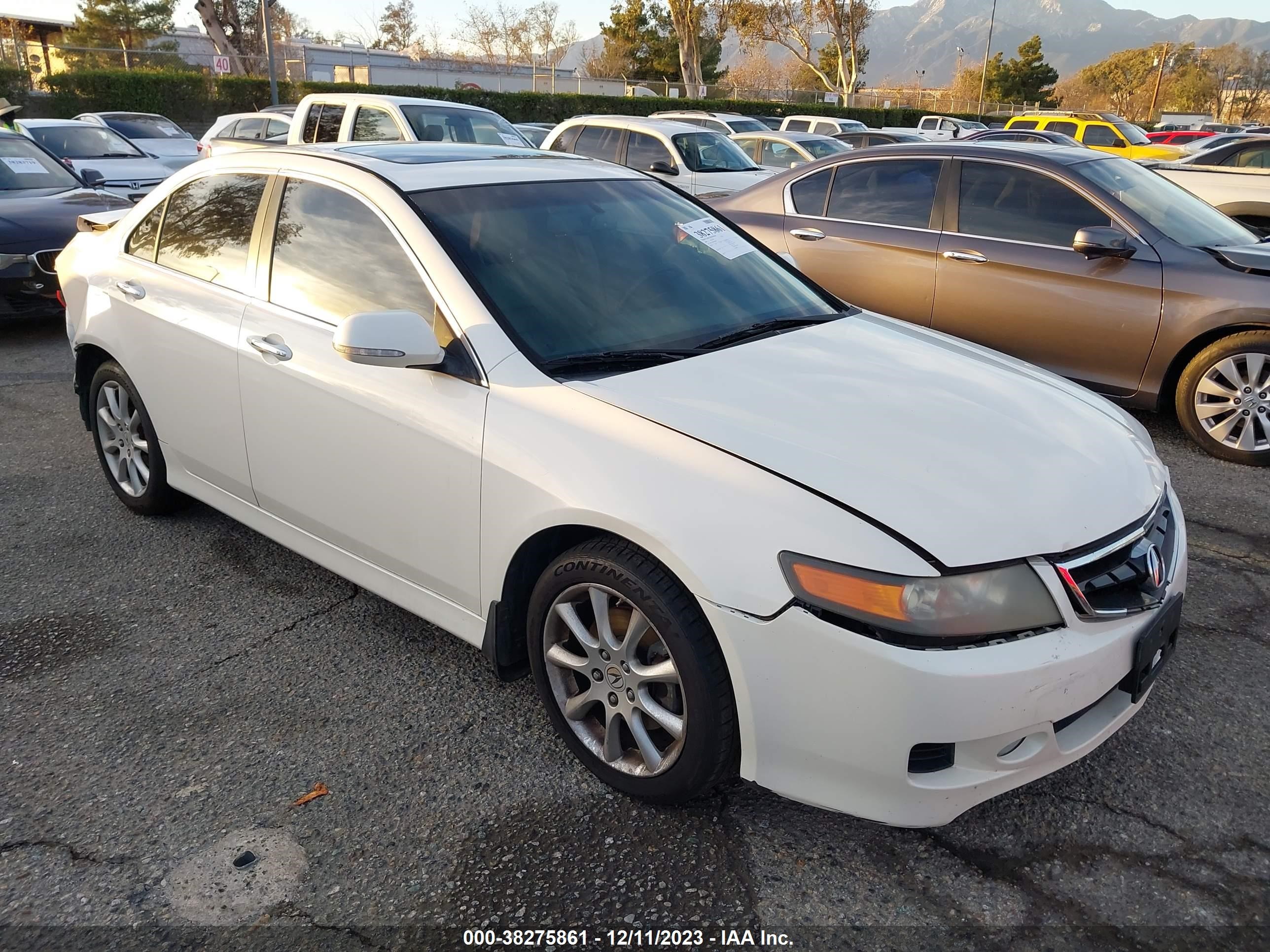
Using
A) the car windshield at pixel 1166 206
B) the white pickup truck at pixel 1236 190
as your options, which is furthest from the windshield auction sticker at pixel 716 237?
the white pickup truck at pixel 1236 190

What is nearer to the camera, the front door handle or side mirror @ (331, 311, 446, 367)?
side mirror @ (331, 311, 446, 367)

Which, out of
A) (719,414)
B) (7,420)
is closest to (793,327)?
(719,414)

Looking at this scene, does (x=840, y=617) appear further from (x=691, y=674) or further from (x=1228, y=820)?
(x=1228, y=820)

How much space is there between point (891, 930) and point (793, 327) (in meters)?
1.90

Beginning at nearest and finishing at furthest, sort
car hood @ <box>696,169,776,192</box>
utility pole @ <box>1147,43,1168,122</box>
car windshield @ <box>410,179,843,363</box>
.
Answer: car windshield @ <box>410,179,843,363</box>, car hood @ <box>696,169,776,192</box>, utility pole @ <box>1147,43,1168,122</box>

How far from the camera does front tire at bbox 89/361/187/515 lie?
409 centimetres

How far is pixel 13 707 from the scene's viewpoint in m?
3.02

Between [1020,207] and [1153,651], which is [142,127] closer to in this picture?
[1020,207]

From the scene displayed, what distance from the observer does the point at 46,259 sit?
7.45m

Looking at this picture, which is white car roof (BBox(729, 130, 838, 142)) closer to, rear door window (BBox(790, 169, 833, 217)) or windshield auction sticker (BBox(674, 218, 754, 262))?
rear door window (BBox(790, 169, 833, 217))

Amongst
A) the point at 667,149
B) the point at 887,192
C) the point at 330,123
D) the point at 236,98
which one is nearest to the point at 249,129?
the point at 330,123

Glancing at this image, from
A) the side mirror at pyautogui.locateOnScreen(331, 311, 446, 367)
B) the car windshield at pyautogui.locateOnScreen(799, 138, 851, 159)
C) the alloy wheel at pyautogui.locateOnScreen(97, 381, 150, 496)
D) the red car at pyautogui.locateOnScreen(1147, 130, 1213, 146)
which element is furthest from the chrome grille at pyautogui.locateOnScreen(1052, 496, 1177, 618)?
the red car at pyautogui.locateOnScreen(1147, 130, 1213, 146)

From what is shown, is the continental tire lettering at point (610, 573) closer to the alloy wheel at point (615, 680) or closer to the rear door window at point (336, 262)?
the alloy wheel at point (615, 680)

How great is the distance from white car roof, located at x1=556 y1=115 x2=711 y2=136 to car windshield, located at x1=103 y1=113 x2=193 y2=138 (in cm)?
841
